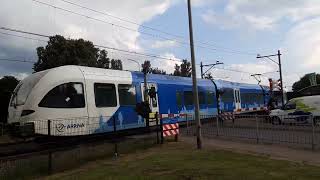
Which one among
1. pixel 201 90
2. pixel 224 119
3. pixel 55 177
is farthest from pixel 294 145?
pixel 201 90

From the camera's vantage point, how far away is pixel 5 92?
4469 centimetres

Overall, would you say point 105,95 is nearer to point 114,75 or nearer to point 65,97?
point 114,75

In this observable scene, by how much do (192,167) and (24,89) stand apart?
30.0ft

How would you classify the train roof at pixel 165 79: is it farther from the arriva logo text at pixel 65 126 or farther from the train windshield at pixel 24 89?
the train windshield at pixel 24 89

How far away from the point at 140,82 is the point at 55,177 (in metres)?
11.8

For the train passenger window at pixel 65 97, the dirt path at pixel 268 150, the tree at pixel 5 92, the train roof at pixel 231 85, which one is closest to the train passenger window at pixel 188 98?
the train roof at pixel 231 85

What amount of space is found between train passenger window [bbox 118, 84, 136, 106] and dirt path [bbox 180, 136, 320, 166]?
3.29 meters

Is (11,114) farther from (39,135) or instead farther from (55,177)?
(55,177)

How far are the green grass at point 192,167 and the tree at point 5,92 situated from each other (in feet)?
95.0

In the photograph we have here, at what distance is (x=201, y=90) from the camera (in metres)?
32.5

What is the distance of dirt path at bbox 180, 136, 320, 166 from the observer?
52.1ft

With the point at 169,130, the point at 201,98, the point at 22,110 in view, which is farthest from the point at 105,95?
the point at 201,98

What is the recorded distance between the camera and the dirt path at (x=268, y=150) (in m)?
15.9

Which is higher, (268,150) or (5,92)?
(5,92)
